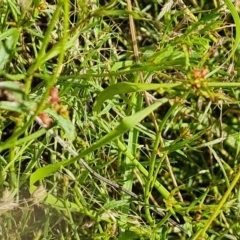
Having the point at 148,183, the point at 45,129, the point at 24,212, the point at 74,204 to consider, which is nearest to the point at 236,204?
the point at 148,183

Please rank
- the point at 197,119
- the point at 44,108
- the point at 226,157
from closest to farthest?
the point at 44,108 → the point at 197,119 → the point at 226,157

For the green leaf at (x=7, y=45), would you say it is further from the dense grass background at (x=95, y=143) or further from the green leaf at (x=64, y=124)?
the green leaf at (x=64, y=124)

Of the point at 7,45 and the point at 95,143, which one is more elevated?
the point at 7,45

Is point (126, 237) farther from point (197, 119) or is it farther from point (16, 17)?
point (16, 17)

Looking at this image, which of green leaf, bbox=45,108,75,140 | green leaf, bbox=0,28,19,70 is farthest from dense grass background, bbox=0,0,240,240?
green leaf, bbox=45,108,75,140

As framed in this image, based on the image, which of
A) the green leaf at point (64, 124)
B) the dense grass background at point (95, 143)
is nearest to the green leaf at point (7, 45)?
the dense grass background at point (95, 143)

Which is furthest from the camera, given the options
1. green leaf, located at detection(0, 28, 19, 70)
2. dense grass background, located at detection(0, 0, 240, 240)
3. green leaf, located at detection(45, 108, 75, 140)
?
dense grass background, located at detection(0, 0, 240, 240)

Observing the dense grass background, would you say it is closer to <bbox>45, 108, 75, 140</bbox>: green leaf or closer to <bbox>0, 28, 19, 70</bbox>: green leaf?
<bbox>0, 28, 19, 70</bbox>: green leaf

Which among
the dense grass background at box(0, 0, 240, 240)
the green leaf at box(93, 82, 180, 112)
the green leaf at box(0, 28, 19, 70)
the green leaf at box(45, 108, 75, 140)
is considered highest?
the green leaf at box(0, 28, 19, 70)

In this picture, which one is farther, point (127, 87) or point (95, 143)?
point (95, 143)

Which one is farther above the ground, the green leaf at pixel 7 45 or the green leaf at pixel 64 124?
the green leaf at pixel 7 45

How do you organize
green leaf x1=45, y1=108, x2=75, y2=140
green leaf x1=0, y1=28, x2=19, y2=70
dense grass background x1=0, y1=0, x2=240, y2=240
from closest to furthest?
green leaf x1=45, y1=108, x2=75, y2=140
green leaf x1=0, y1=28, x2=19, y2=70
dense grass background x1=0, y1=0, x2=240, y2=240
